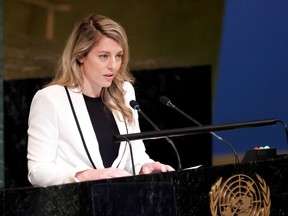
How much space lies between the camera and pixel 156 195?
3.77 m

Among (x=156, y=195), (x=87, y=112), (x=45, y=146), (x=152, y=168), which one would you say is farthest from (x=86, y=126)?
(x=156, y=195)

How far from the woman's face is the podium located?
34.4 inches

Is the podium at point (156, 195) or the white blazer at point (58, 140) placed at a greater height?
the white blazer at point (58, 140)

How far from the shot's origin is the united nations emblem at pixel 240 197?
3895 millimetres

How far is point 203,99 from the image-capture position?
7.19 metres

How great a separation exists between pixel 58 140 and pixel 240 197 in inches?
37.9

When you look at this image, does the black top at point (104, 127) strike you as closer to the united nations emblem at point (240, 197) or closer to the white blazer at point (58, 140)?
the white blazer at point (58, 140)

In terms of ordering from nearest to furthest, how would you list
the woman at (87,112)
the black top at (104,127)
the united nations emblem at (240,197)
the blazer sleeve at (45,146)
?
the united nations emblem at (240,197)
the blazer sleeve at (45,146)
the woman at (87,112)
the black top at (104,127)

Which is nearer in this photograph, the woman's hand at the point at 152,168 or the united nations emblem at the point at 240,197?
the united nations emblem at the point at 240,197

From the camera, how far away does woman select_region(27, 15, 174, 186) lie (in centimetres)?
435

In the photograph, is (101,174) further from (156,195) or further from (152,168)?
(152,168)

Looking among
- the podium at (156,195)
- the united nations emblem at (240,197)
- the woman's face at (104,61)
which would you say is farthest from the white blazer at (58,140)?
the united nations emblem at (240,197)

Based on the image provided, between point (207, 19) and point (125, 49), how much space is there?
2.78 metres

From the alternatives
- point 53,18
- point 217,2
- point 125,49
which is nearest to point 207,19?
point 217,2
